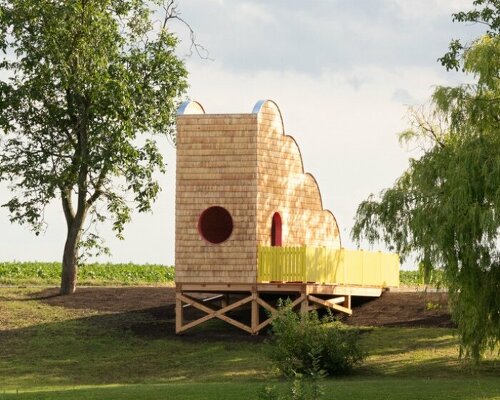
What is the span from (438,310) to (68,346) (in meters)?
10.3

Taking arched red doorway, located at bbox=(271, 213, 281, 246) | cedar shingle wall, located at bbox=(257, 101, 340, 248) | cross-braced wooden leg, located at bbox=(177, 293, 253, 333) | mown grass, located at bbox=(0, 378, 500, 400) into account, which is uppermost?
cedar shingle wall, located at bbox=(257, 101, 340, 248)

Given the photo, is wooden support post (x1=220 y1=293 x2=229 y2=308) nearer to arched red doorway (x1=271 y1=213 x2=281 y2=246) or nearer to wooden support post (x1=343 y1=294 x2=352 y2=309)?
arched red doorway (x1=271 y1=213 x2=281 y2=246)

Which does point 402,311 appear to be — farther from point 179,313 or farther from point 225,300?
point 179,313

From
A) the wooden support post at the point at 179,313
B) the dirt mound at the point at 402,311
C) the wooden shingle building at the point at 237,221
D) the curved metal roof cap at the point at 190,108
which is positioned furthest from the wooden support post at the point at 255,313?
the curved metal roof cap at the point at 190,108

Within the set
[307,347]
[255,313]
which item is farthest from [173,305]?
[307,347]

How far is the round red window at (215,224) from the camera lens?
33125 millimetres

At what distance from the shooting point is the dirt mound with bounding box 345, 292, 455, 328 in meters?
32.9

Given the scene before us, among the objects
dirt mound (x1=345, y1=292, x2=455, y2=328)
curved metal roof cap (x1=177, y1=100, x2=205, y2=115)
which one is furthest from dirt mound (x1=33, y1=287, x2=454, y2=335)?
curved metal roof cap (x1=177, y1=100, x2=205, y2=115)

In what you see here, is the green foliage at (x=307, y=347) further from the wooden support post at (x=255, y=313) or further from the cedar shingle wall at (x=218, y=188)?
the cedar shingle wall at (x=218, y=188)

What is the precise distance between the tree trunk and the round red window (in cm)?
720

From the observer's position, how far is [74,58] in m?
Result: 38.5

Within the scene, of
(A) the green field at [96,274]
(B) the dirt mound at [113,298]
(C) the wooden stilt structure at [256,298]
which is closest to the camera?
(C) the wooden stilt structure at [256,298]

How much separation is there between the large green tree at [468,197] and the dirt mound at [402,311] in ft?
15.4

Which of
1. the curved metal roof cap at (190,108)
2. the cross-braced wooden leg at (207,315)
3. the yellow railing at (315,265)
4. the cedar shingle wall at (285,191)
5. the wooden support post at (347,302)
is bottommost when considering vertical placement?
the cross-braced wooden leg at (207,315)
